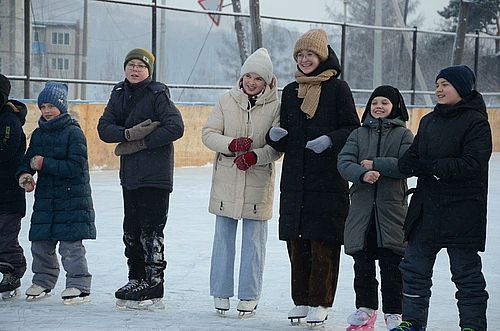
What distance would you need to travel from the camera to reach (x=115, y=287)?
6.28 meters

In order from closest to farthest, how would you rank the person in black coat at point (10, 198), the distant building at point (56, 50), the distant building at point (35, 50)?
the person in black coat at point (10, 198) → the distant building at point (35, 50) → the distant building at point (56, 50)

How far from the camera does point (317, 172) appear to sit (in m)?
5.34

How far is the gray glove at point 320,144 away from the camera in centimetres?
519

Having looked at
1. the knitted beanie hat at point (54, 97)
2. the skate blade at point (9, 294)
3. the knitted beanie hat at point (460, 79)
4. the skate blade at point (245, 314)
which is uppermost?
the knitted beanie hat at point (460, 79)

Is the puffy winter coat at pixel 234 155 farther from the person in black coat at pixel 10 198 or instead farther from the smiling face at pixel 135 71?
the person in black coat at pixel 10 198

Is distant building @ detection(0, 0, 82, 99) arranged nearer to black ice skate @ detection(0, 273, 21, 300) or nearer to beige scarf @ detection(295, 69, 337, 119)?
black ice skate @ detection(0, 273, 21, 300)

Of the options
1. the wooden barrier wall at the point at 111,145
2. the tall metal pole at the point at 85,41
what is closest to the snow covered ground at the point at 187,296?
the wooden barrier wall at the point at 111,145

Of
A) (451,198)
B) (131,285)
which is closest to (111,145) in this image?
(131,285)

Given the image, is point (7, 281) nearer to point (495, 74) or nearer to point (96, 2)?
point (96, 2)

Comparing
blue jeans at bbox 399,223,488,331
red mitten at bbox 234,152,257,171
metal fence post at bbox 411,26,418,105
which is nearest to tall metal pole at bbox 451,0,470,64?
metal fence post at bbox 411,26,418,105

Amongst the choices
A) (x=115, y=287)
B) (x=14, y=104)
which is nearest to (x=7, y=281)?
(x=115, y=287)

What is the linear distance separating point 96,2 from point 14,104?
8.78 m

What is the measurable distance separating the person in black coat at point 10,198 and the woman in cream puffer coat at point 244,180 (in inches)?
47.2

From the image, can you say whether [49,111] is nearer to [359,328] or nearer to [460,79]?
[359,328]
